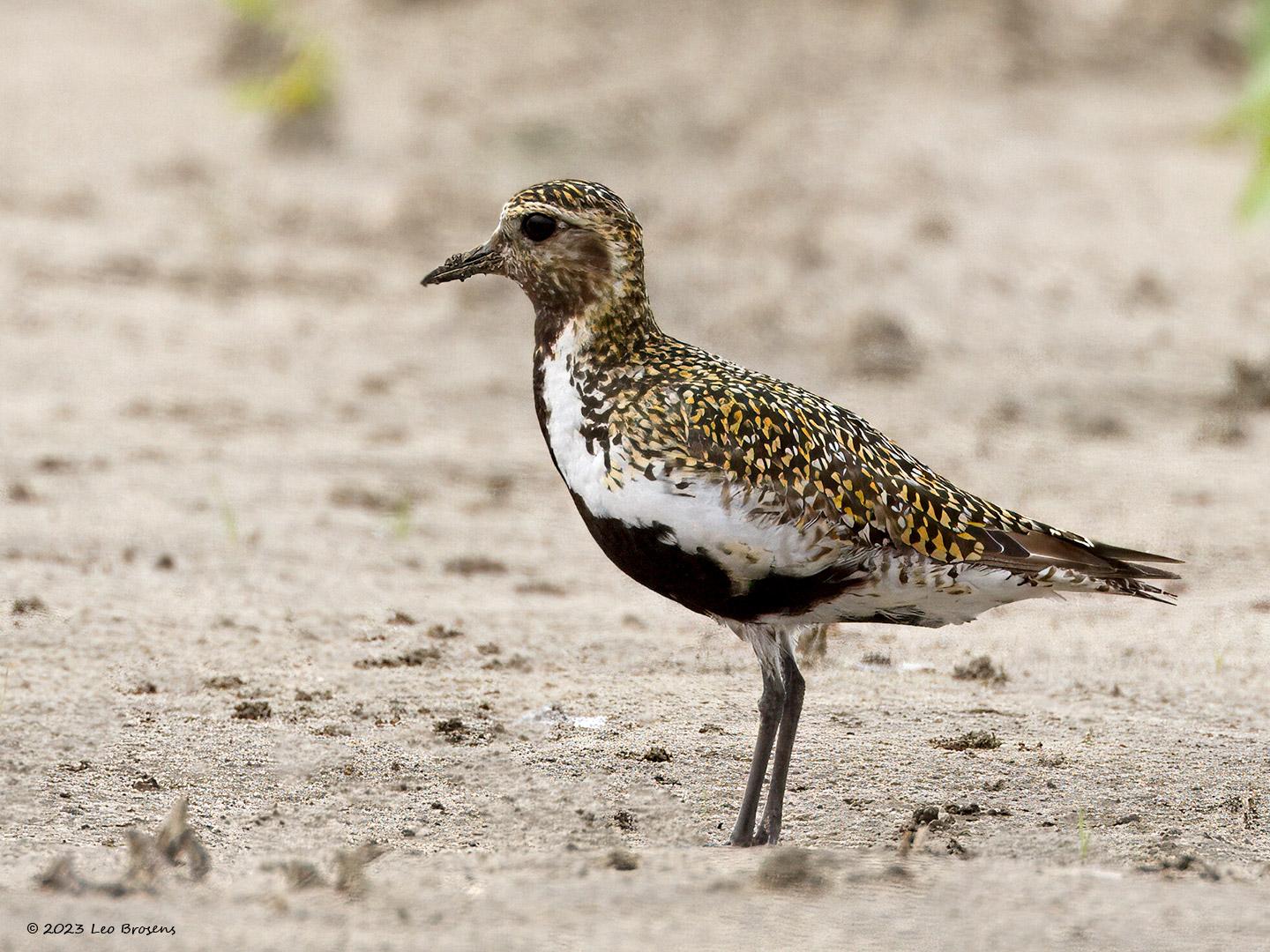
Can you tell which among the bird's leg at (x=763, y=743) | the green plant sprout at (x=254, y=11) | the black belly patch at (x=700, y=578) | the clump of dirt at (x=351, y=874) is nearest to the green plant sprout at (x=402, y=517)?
the bird's leg at (x=763, y=743)

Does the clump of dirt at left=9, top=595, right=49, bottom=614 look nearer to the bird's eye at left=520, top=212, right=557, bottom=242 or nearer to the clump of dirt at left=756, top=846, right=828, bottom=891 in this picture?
the bird's eye at left=520, top=212, right=557, bottom=242

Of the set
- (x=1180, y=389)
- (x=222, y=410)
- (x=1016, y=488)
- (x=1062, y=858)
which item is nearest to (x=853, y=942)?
(x=1062, y=858)

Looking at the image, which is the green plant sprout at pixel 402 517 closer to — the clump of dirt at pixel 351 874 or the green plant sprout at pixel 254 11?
the clump of dirt at pixel 351 874

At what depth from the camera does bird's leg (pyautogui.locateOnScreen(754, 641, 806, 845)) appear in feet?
14.8

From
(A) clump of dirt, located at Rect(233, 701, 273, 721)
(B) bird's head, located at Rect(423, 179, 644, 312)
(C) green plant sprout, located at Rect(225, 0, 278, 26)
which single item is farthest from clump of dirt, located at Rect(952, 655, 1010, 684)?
(C) green plant sprout, located at Rect(225, 0, 278, 26)

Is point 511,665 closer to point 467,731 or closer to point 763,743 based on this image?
point 467,731

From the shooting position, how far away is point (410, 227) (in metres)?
12.8

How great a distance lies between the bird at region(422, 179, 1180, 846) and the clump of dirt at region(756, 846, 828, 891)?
0.69 m

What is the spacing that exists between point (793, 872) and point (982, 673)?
249 cm

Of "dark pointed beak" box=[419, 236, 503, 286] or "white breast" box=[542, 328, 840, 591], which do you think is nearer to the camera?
"white breast" box=[542, 328, 840, 591]

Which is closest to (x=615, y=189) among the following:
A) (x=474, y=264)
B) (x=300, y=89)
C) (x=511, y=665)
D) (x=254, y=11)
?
(x=300, y=89)

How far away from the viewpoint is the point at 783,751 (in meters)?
4.57

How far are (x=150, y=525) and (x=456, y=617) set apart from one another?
1655mm

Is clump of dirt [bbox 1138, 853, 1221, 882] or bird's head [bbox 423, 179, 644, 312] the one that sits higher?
bird's head [bbox 423, 179, 644, 312]
